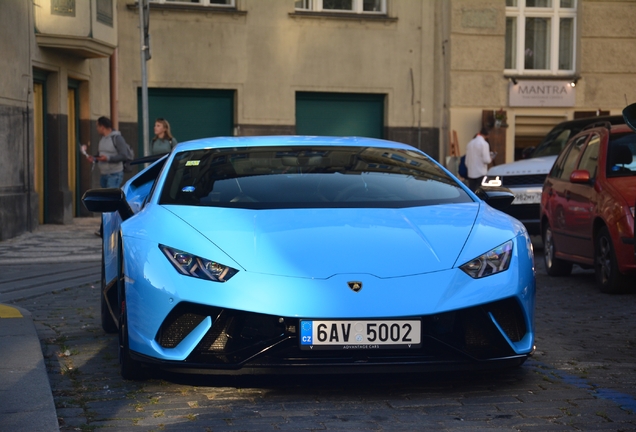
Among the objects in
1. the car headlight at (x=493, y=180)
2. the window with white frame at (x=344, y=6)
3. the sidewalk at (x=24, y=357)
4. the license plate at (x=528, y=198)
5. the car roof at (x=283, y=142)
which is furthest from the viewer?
the window with white frame at (x=344, y=6)

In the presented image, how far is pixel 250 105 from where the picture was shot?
24.4 m

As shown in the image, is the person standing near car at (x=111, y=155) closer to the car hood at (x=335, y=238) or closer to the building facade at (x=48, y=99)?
the building facade at (x=48, y=99)

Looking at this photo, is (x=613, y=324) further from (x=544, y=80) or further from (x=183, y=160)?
(x=544, y=80)

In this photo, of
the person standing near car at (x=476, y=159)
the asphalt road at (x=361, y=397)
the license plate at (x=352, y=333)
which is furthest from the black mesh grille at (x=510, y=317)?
the person standing near car at (x=476, y=159)

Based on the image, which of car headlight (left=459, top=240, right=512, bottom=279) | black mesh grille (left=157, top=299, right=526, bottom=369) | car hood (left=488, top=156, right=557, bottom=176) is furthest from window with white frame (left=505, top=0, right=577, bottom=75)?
black mesh grille (left=157, top=299, right=526, bottom=369)

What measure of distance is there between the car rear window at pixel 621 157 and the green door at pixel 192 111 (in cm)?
1476

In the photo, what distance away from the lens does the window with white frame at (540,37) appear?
26344 mm

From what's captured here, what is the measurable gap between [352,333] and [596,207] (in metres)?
5.93

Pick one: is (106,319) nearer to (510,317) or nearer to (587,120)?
(510,317)

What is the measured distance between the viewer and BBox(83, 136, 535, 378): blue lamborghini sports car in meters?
4.97

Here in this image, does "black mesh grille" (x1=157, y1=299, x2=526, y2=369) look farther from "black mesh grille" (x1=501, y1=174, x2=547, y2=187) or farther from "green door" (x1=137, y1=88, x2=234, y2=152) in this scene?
"green door" (x1=137, y1=88, x2=234, y2=152)

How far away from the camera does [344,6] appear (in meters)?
25.0

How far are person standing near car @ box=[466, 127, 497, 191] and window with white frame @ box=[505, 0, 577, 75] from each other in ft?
20.2

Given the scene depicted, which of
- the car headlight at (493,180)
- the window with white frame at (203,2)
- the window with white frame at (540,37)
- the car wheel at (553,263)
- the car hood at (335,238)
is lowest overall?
the car wheel at (553,263)
